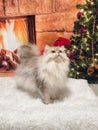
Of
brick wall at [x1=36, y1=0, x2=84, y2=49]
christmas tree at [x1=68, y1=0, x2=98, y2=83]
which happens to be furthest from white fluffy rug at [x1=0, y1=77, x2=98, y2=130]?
brick wall at [x1=36, y1=0, x2=84, y2=49]

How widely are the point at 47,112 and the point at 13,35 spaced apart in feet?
5.27

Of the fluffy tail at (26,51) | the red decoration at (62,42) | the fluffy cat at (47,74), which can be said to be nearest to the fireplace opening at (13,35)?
the red decoration at (62,42)

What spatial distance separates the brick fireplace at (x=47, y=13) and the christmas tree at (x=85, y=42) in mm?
230

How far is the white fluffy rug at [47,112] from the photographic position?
5.85 feet

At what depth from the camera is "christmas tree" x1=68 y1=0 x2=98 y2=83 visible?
114 inches

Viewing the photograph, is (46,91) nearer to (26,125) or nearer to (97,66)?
(26,125)

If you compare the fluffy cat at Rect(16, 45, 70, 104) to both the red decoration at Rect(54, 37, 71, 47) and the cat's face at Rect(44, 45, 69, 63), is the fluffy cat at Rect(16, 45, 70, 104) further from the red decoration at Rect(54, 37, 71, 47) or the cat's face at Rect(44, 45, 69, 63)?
the red decoration at Rect(54, 37, 71, 47)

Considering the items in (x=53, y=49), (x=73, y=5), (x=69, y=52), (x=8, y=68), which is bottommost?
(x=8, y=68)

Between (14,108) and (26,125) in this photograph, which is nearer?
(26,125)

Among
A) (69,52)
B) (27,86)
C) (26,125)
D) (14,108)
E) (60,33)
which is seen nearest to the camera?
(26,125)

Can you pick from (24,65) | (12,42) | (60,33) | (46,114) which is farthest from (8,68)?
(46,114)

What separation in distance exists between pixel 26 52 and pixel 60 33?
0.99 m

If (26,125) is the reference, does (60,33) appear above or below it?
above

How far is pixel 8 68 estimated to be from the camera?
3334 millimetres
